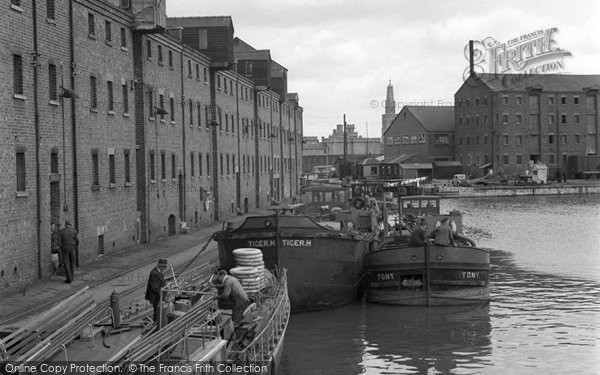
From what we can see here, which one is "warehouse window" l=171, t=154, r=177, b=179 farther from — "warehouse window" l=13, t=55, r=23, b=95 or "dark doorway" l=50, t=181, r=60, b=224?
"warehouse window" l=13, t=55, r=23, b=95

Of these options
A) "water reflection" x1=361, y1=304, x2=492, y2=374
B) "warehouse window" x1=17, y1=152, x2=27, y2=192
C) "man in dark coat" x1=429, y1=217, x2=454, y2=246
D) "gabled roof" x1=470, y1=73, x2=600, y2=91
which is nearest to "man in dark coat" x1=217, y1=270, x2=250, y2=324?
"water reflection" x1=361, y1=304, x2=492, y2=374

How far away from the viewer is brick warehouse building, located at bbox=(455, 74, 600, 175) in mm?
120688

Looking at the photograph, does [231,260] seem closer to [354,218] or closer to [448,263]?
[448,263]

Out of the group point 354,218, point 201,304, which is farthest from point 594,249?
point 201,304

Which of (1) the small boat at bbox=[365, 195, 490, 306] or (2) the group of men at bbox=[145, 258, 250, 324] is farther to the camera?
(1) the small boat at bbox=[365, 195, 490, 306]

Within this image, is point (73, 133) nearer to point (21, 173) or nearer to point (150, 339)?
point (21, 173)

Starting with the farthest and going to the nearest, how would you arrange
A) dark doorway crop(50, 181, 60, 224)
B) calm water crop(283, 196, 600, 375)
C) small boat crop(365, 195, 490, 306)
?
dark doorway crop(50, 181, 60, 224) → small boat crop(365, 195, 490, 306) → calm water crop(283, 196, 600, 375)

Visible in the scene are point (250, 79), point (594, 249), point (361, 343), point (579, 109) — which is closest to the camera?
point (361, 343)

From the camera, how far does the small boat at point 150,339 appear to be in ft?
42.5

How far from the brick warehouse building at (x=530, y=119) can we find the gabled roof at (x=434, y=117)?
11.2m

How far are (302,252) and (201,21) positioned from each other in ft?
110

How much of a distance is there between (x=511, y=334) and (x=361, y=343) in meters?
4.60

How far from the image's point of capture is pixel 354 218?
3750cm

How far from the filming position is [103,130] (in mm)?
35094
